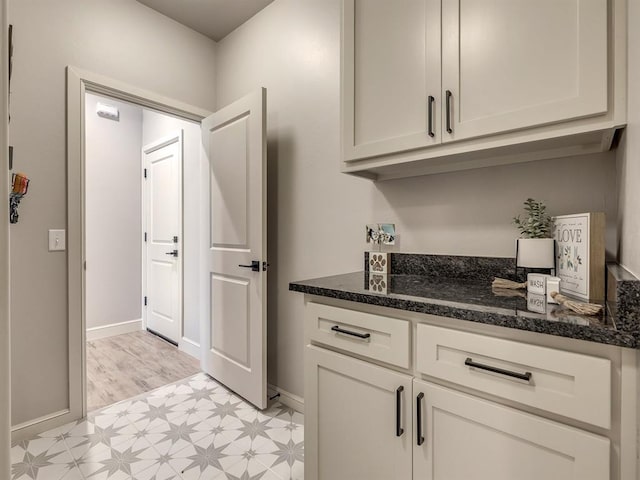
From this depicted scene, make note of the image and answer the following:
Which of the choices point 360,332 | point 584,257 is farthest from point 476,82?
point 360,332

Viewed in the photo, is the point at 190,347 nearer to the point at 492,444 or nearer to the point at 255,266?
the point at 255,266

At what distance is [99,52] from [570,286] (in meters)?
2.73

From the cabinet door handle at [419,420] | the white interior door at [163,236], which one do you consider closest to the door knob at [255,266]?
the cabinet door handle at [419,420]

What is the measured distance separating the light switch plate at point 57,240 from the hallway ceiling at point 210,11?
1.63 meters

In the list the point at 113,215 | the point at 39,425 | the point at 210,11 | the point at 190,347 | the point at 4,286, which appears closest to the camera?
the point at 4,286

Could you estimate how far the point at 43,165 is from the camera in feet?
6.20

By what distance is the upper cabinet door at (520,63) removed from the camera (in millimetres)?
923

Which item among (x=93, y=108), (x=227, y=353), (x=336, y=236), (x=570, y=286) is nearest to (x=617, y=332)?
(x=570, y=286)

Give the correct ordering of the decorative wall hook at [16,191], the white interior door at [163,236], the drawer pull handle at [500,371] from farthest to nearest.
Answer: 1. the white interior door at [163,236]
2. the decorative wall hook at [16,191]
3. the drawer pull handle at [500,371]

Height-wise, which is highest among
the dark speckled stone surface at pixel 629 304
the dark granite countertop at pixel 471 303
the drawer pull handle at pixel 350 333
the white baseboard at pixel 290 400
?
the dark speckled stone surface at pixel 629 304

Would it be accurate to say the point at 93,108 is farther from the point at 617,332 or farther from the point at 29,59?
the point at 617,332

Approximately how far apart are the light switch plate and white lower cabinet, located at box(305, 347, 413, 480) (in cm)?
165

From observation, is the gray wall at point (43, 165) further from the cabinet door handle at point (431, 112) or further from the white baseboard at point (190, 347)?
the cabinet door handle at point (431, 112)

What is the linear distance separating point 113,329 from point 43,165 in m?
2.39
